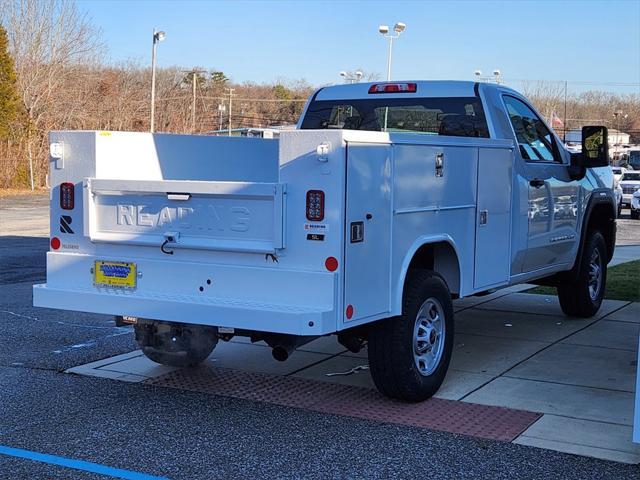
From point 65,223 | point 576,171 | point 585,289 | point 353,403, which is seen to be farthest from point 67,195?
point 585,289

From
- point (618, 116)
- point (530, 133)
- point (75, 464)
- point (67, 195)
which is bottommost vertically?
point (75, 464)

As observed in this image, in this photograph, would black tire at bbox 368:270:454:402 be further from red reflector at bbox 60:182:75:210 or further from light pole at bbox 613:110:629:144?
light pole at bbox 613:110:629:144

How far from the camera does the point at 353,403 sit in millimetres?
6215

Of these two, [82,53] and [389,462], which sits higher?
[82,53]

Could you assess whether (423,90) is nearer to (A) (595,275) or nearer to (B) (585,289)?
(B) (585,289)

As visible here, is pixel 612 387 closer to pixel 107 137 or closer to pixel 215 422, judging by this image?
pixel 215 422

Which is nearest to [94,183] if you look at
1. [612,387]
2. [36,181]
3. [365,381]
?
[365,381]

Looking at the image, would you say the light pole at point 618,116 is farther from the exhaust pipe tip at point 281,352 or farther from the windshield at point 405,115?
the exhaust pipe tip at point 281,352

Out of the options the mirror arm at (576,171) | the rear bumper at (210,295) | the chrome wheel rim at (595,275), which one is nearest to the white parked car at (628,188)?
the chrome wheel rim at (595,275)

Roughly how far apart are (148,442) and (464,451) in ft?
6.33

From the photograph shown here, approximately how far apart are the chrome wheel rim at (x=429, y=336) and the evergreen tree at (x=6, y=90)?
30686 mm

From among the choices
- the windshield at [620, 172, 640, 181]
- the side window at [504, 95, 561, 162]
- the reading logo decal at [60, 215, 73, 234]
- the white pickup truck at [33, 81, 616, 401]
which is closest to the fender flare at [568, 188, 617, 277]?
the side window at [504, 95, 561, 162]

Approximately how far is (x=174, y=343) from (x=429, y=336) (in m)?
1.96

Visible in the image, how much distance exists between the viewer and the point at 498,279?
7.13m
